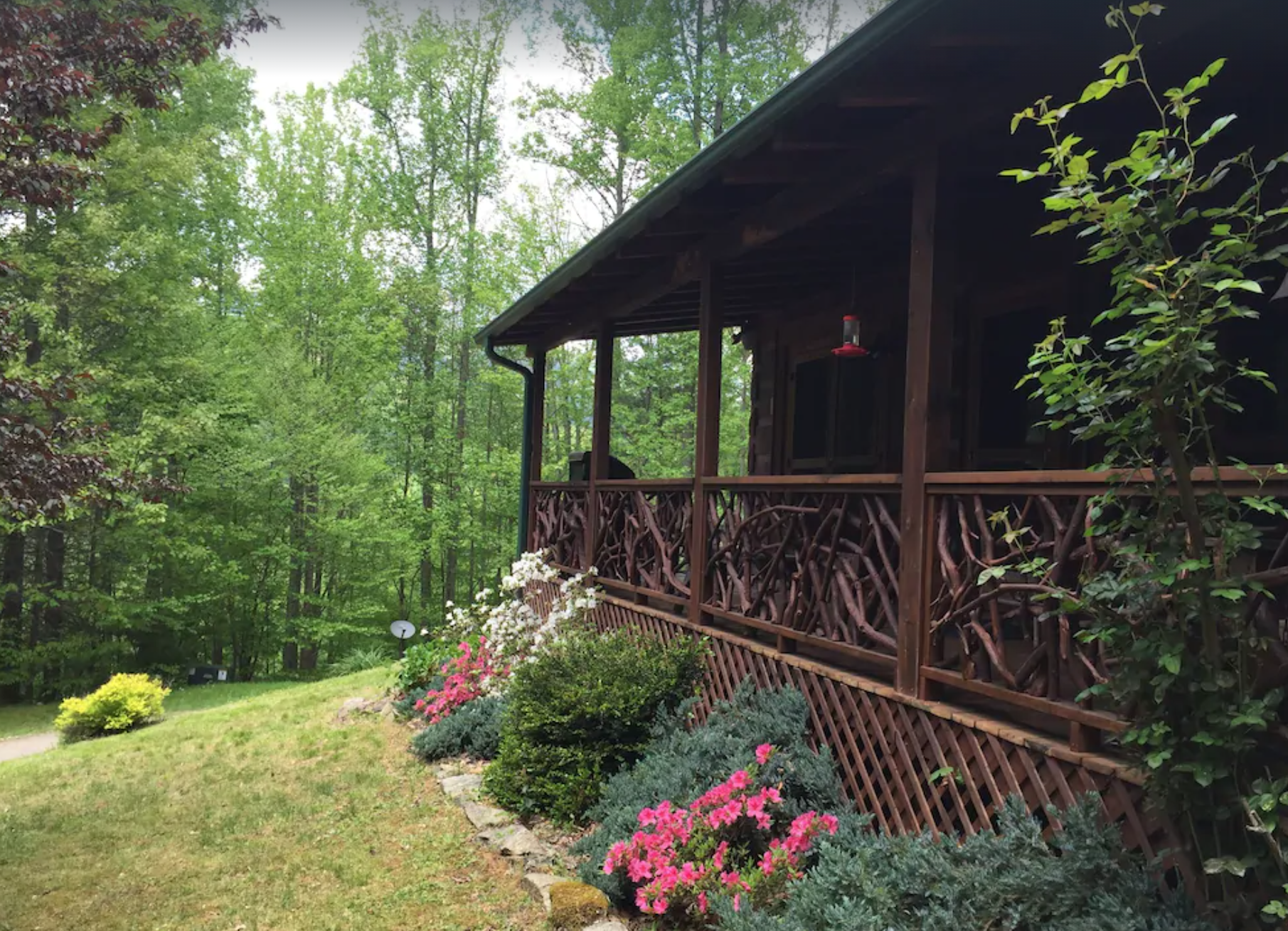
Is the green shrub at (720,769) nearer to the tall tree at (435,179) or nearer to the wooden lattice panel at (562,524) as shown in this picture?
the wooden lattice panel at (562,524)

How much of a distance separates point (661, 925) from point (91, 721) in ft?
34.0

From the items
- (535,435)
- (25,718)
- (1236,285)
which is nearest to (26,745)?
(25,718)

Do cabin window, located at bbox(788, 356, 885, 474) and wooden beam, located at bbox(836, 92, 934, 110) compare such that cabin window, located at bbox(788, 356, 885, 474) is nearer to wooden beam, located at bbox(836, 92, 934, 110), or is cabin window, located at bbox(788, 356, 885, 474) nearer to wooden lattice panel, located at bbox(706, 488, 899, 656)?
wooden lattice panel, located at bbox(706, 488, 899, 656)

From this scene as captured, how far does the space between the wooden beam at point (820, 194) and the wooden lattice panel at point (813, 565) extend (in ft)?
4.88

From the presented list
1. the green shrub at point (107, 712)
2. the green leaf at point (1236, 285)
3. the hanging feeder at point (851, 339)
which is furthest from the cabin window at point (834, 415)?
the green shrub at point (107, 712)

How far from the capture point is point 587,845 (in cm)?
416

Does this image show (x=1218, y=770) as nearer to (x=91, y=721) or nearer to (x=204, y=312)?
(x=91, y=721)

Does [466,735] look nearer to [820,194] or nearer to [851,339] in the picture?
[851,339]

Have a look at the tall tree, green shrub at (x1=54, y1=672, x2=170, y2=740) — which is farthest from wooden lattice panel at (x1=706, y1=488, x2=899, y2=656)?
the tall tree

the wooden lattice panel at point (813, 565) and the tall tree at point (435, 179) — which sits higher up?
the tall tree at point (435, 179)

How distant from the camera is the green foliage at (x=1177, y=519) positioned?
1980mm

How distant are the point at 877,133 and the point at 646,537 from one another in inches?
131

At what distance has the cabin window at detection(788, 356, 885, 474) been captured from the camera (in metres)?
6.94

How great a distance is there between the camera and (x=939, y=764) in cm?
322
